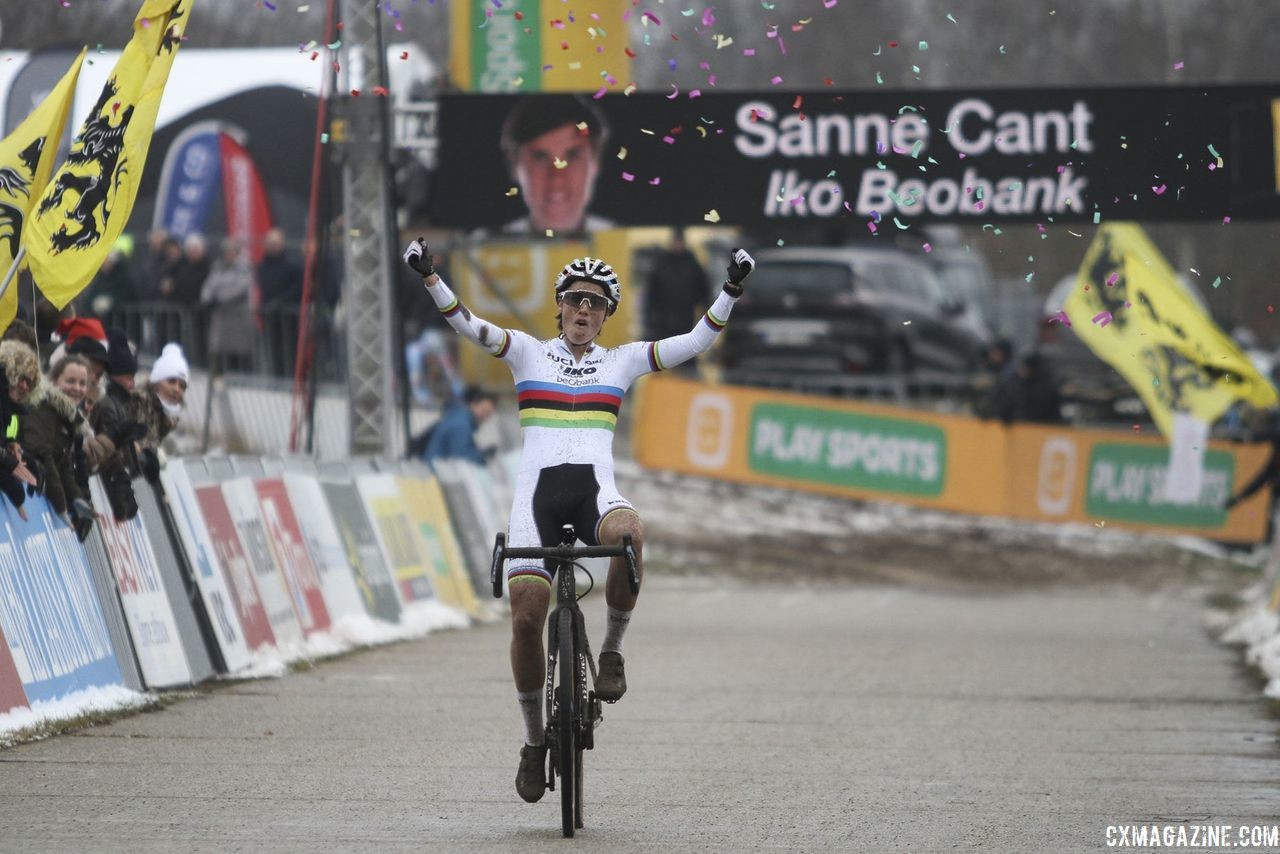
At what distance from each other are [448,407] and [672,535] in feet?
22.6

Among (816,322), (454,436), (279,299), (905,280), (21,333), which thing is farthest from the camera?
(905,280)

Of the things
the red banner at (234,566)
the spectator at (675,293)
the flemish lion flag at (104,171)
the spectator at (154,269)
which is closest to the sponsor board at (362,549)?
the red banner at (234,566)

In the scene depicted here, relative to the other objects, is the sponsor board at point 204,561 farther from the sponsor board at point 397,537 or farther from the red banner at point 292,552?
the sponsor board at point 397,537

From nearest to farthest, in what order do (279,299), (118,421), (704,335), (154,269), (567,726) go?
(567,726) → (704,335) → (118,421) → (279,299) → (154,269)

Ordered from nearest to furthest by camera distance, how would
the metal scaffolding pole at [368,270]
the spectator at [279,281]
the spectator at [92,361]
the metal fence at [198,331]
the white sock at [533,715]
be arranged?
the white sock at [533,715]
the spectator at [92,361]
the metal scaffolding pole at [368,270]
the metal fence at [198,331]
the spectator at [279,281]

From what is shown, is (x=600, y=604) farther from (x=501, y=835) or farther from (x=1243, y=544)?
(x=501, y=835)

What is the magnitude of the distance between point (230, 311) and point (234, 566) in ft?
23.2

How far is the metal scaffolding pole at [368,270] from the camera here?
1939 cm

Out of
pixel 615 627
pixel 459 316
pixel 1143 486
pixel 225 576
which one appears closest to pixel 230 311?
pixel 225 576

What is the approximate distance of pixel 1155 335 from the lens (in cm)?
1980

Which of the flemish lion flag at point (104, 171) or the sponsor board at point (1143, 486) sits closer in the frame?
the flemish lion flag at point (104, 171)

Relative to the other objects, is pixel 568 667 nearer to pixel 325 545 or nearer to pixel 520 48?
pixel 325 545

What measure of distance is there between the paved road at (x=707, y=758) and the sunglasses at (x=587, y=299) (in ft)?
6.29

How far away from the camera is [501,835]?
8.10 m
